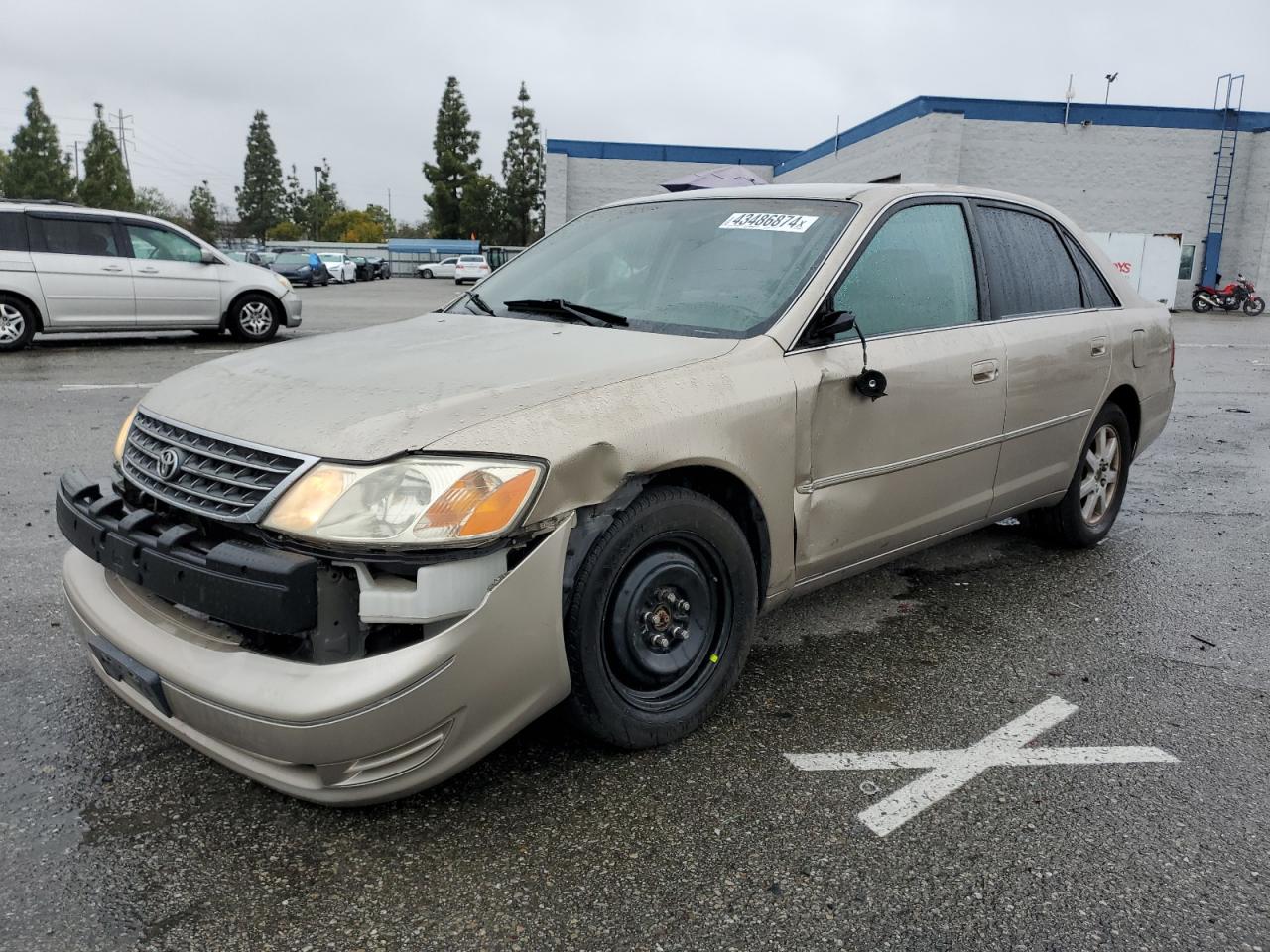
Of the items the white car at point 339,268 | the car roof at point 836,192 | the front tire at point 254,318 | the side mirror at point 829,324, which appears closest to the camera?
the side mirror at point 829,324

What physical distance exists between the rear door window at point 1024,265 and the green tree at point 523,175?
242 feet

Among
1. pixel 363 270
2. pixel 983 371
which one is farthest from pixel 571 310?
pixel 363 270

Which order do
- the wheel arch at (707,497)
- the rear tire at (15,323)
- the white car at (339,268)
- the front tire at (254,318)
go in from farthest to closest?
1. the white car at (339,268)
2. the front tire at (254,318)
3. the rear tire at (15,323)
4. the wheel arch at (707,497)

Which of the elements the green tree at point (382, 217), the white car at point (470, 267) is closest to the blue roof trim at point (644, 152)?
the white car at point (470, 267)

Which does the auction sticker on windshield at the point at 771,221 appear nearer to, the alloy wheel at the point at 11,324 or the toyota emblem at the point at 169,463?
the toyota emblem at the point at 169,463

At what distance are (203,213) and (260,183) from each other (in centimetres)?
623

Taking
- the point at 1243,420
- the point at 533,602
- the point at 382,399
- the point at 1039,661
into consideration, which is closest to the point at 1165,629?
the point at 1039,661

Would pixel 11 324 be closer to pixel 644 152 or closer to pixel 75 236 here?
pixel 75 236

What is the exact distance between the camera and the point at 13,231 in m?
11.4

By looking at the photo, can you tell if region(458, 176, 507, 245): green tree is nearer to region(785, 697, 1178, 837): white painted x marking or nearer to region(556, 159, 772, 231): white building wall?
region(556, 159, 772, 231): white building wall

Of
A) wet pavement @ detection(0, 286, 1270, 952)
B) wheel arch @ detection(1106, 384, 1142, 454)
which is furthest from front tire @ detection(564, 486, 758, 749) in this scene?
wheel arch @ detection(1106, 384, 1142, 454)

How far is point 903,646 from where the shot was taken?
142 inches

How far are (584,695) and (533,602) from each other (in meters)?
0.35

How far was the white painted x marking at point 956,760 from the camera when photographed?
262cm
